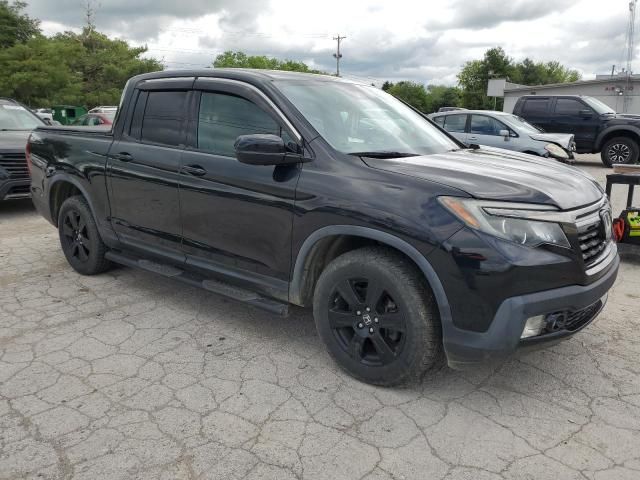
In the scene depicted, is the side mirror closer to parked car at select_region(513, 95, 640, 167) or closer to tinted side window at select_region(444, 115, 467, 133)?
tinted side window at select_region(444, 115, 467, 133)

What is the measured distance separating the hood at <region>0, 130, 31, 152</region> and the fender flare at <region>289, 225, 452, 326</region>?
6.14m

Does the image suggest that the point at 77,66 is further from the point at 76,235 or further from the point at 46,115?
the point at 76,235

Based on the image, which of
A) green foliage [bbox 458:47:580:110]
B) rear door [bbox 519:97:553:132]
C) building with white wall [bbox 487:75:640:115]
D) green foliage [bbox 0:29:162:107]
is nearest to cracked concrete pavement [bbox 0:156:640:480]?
rear door [bbox 519:97:553:132]

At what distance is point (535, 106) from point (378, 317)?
1390cm

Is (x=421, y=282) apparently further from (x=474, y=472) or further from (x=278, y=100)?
(x=278, y=100)

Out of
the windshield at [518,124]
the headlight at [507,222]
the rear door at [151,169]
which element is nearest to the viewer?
the headlight at [507,222]

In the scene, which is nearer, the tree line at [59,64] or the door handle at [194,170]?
the door handle at [194,170]

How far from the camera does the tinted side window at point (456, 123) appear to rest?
1154 centimetres

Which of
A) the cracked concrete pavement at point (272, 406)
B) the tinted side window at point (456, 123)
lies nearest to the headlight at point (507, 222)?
the cracked concrete pavement at point (272, 406)

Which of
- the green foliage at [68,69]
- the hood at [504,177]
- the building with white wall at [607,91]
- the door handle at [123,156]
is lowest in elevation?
the hood at [504,177]

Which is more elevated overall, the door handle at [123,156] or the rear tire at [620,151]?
the door handle at [123,156]

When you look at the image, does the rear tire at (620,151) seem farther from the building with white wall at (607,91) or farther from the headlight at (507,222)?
the building with white wall at (607,91)

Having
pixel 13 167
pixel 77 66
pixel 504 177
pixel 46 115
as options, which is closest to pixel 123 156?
pixel 504 177

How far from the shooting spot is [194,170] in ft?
11.8
